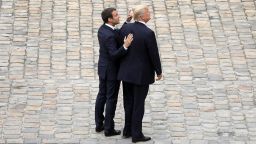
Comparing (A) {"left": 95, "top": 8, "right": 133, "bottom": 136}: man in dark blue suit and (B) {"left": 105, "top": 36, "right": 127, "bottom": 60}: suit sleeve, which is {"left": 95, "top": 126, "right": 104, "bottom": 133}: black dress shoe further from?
(B) {"left": 105, "top": 36, "right": 127, "bottom": 60}: suit sleeve

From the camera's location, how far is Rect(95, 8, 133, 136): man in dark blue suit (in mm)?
9289

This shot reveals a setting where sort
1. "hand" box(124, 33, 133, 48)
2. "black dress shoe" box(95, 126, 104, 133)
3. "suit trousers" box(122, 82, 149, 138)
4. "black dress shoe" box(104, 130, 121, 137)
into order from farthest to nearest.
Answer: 1. "black dress shoe" box(95, 126, 104, 133)
2. "black dress shoe" box(104, 130, 121, 137)
3. "suit trousers" box(122, 82, 149, 138)
4. "hand" box(124, 33, 133, 48)

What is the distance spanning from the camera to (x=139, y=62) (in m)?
9.21

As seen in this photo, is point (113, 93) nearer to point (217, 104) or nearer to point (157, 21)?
point (217, 104)

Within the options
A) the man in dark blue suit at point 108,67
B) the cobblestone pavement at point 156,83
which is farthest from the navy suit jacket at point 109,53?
the cobblestone pavement at point 156,83

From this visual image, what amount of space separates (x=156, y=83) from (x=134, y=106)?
1.59 m

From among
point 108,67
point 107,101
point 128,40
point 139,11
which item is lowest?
point 107,101

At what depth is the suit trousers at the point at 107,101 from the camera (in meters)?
9.52

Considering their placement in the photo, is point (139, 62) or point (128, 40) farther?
point (139, 62)

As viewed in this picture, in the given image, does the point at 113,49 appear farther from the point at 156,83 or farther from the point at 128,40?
the point at 156,83

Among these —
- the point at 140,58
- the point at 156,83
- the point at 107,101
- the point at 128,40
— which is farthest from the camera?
the point at 156,83

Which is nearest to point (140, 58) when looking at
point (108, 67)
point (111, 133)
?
point (108, 67)

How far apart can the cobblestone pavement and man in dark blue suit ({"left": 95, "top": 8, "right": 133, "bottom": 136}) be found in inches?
8.3

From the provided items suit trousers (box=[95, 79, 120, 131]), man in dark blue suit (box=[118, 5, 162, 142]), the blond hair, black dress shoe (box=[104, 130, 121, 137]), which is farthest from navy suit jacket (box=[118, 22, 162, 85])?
black dress shoe (box=[104, 130, 121, 137])
